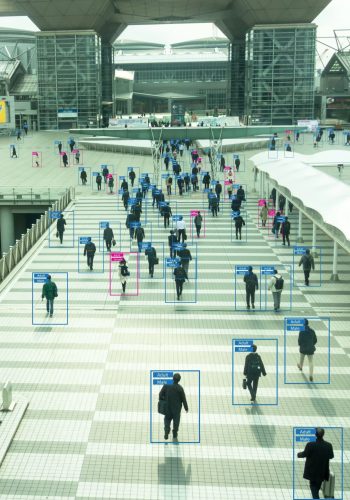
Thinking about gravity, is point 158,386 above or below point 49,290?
below

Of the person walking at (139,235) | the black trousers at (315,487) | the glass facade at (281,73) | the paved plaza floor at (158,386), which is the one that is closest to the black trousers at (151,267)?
the paved plaza floor at (158,386)

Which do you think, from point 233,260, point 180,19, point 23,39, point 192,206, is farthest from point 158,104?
point 233,260

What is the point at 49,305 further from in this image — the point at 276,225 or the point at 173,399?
the point at 276,225

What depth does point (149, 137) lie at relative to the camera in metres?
49.2

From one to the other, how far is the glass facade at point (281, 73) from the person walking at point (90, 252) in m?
67.1

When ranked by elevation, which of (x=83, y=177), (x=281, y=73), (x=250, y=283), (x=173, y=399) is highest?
(x=281, y=73)

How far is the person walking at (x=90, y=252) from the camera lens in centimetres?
2517

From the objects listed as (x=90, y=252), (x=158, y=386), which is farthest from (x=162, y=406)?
(x=90, y=252)

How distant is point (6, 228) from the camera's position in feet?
133

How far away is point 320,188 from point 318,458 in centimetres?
1741

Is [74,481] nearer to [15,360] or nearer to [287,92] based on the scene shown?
[15,360]

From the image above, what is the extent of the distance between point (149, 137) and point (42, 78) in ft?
147

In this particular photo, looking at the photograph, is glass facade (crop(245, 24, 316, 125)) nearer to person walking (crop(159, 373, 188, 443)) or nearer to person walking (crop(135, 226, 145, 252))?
person walking (crop(135, 226, 145, 252))

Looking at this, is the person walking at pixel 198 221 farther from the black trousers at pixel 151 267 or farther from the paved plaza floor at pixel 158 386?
the black trousers at pixel 151 267
